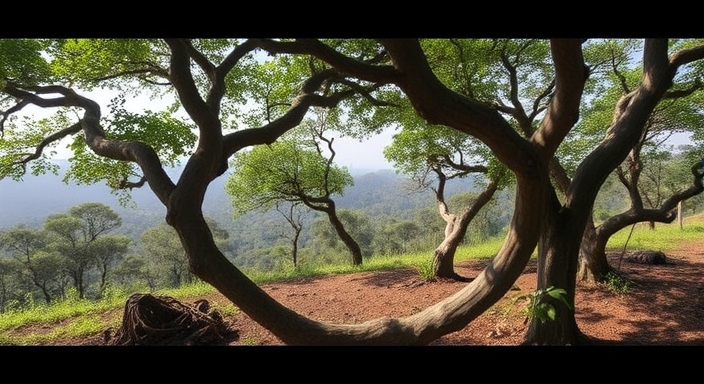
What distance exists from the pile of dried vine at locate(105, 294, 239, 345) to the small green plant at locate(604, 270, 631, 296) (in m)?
5.45

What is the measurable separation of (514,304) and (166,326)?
455 centimetres

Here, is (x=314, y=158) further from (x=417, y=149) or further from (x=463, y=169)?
(x=463, y=169)

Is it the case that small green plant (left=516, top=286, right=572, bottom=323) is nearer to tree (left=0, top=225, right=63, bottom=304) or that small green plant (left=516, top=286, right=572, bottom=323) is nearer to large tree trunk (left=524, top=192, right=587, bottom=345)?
large tree trunk (left=524, top=192, right=587, bottom=345)

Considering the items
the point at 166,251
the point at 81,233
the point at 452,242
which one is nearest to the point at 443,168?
the point at 452,242

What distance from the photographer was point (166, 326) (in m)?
4.45

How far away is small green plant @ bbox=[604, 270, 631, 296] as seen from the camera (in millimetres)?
5216

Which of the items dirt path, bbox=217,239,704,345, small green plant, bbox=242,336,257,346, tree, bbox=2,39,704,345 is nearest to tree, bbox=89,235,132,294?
dirt path, bbox=217,239,704,345

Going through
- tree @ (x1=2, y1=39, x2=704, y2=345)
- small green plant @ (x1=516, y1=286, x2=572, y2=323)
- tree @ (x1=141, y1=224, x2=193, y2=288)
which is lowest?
tree @ (x1=141, y1=224, x2=193, y2=288)

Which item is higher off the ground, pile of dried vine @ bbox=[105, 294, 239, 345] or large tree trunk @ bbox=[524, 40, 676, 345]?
large tree trunk @ bbox=[524, 40, 676, 345]

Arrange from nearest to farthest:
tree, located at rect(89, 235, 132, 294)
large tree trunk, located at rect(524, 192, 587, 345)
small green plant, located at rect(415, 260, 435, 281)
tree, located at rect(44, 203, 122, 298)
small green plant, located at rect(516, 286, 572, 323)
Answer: small green plant, located at rect(516, 286, 572, 323), large tree trunk, located at rect(524, 192, 587, 345), small green plant, located at rect(415, 260, 435, 281), tree, located at rect(44, 203, 122, 298), tree, located at rect(89, 235, 132, 294)

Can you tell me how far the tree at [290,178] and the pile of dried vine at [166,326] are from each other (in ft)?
23.1

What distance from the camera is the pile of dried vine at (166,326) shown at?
4273 mm
